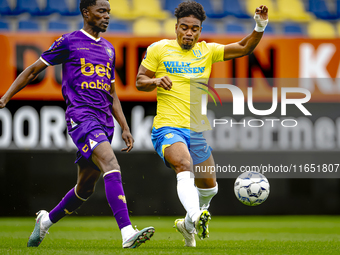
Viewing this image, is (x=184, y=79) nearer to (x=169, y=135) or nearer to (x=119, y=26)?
(x=169, y=135)

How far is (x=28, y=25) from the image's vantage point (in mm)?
11172

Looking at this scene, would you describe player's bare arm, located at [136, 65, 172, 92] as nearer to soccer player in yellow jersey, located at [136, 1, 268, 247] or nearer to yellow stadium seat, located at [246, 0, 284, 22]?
soccer player in yellow jersey, located at [136, 1, 268, 247]

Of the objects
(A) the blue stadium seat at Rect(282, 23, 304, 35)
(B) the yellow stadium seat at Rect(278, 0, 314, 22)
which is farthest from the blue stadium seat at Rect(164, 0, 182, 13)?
(A) the blue stadium seat at Rect(282, 23, 304, 35)

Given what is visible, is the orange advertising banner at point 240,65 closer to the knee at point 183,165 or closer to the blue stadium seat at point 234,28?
the blue stadium seat at point 234,28

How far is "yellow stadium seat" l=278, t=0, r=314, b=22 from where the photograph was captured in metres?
11.6

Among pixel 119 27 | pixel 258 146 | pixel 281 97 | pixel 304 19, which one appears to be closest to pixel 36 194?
pixel 119 27

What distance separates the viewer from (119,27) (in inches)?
443

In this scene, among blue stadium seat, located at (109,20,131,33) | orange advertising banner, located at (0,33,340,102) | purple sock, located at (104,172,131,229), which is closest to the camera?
purple sock, located at (104,172,131,229)

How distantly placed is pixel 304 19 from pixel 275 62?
87.8 inches

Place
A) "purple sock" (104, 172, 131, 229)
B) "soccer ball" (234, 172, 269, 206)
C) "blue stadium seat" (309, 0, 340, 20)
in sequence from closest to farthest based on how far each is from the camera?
"purple sock" (104, 172, 131, 229) < "soccer ball" (234, 172, 269, 206) < "blue stadium seat" (309, 0, 340, 20)

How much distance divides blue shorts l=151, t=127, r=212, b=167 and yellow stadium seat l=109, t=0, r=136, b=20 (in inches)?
279

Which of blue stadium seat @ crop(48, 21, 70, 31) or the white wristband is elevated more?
blue stadium seat @ crop(48, 21, 70, 31)

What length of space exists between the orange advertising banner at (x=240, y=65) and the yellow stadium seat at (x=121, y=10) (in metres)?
1.82

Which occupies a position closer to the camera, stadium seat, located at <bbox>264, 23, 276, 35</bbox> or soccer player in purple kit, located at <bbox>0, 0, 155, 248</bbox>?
soccer player in purple kit, located at <bbox>0, 0, 155, 248</bbox>
